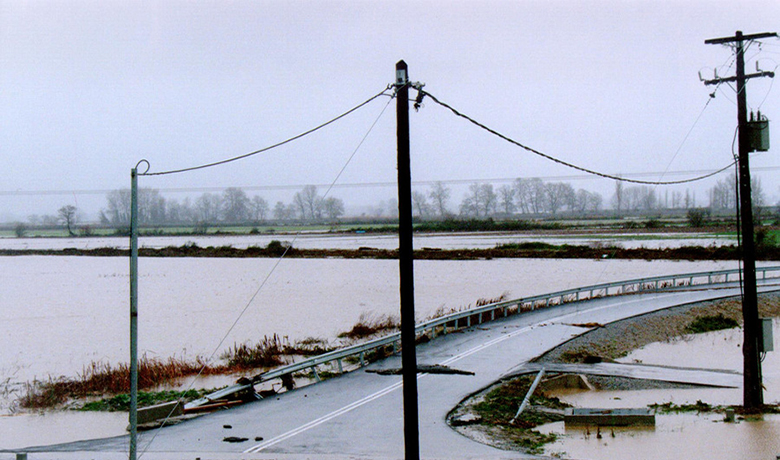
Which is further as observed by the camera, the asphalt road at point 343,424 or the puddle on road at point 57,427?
the puddle on road at point 57,427

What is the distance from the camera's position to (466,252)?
81.8 m

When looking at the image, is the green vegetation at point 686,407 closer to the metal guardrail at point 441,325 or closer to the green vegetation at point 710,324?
the metal guardrail at point 441,325

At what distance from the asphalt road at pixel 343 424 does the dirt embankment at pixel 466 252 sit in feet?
145

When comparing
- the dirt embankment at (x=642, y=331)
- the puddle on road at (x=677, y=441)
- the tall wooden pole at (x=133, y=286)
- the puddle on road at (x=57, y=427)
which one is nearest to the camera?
the tall wooden pole at (x=133, y=286)

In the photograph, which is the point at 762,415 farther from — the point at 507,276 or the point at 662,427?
the point at 507,276

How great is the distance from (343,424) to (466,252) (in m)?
68.3

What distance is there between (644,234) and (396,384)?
291 feet

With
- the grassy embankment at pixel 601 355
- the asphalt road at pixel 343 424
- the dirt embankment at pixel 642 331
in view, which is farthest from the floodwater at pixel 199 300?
the dirt embankment at pixel 642 331

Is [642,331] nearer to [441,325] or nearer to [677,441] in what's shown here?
[441,325]

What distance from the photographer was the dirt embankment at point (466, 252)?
6944 cm

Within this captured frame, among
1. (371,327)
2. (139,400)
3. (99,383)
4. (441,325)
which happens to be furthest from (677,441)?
(371,327)

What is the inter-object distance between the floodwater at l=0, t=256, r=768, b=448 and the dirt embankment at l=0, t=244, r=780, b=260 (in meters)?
4.75

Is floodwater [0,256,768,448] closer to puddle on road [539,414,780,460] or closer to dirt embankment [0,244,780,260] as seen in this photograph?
dirt embankment [0,244,780,260]

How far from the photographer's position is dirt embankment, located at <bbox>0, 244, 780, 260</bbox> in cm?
6944
